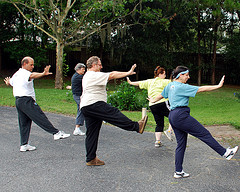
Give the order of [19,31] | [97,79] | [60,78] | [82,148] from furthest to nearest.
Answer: [19,31], [60,78], [82,148], [97,79]

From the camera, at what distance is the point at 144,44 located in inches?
856

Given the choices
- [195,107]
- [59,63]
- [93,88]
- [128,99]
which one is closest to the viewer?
[93,88]

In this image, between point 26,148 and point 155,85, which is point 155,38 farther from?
point 26,148

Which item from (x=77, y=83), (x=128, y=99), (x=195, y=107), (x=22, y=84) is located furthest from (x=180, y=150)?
(x=195, y=107)

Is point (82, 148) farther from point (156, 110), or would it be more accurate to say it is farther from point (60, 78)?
point (60, 78)

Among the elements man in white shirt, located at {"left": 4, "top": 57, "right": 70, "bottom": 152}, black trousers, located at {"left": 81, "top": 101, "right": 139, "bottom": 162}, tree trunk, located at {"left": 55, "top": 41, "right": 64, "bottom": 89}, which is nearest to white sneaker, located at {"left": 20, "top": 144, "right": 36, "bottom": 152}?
man in white shirt, located at {"left": 4, "top": 57, "right": 70, "bottom": 152}

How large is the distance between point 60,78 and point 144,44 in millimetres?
6335

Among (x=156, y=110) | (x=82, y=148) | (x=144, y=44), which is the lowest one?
(x=82, y=148)

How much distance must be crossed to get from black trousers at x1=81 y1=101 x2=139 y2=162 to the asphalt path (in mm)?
384

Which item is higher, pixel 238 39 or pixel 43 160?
pixel 238 39

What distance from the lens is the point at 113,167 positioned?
5.04 m

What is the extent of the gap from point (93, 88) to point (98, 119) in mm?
535

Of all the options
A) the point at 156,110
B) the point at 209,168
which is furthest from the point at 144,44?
the point at 209,168

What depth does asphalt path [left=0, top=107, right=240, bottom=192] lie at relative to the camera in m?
4.25
